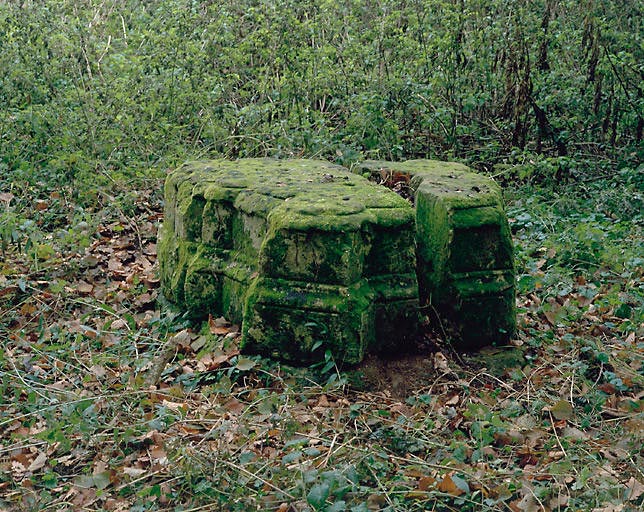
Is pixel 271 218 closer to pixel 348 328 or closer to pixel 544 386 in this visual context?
pixel 348 328

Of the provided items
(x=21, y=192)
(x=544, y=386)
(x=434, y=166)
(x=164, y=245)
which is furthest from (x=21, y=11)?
(x=544, y=386)

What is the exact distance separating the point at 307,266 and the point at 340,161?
Answer: 365 centimetres

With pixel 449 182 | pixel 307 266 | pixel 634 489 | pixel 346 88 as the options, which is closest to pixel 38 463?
pixel 307 266

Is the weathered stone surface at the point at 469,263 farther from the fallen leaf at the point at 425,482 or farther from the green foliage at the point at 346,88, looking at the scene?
the green foliage at the point at 346,88

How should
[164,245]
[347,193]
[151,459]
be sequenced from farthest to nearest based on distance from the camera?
1. [164,245]
2. [347,193]
3. [151,459]

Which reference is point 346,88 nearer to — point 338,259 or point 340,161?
point 340,161

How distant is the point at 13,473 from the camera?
4.11 m

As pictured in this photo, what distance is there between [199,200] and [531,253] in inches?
111

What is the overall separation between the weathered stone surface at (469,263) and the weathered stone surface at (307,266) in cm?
24

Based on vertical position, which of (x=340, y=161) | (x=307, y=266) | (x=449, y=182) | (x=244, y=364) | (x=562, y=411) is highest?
(x=449, y=182)

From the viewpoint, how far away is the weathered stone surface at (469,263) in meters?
4.98

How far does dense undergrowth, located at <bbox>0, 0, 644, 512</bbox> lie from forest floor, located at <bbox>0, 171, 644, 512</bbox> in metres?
0.02

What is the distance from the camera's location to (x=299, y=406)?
4465mm

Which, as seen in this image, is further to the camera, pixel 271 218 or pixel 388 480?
pixel 271 218
